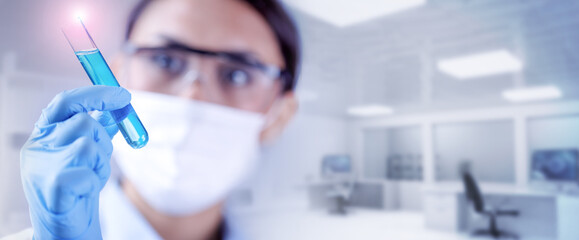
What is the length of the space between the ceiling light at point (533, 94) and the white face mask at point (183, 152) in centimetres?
123

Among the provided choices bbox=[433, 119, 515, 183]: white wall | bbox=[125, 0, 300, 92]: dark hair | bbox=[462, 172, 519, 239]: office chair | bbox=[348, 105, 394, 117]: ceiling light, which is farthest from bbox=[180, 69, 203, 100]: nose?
bbox=[462, 172, 519, 239]: office chair

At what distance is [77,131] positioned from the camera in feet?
1.27

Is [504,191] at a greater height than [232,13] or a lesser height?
lesser

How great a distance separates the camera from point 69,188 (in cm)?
36

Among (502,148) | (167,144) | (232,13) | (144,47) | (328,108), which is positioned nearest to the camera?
(167,144)

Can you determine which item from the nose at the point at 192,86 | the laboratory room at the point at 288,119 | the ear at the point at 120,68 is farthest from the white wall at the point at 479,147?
the ear at the point at 120,68

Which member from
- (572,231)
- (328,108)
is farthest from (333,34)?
(572,231)

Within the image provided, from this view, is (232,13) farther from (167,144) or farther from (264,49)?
(167,144)

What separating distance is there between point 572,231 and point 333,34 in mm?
1267

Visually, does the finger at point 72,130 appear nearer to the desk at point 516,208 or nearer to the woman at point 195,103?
the woman at point 195,103

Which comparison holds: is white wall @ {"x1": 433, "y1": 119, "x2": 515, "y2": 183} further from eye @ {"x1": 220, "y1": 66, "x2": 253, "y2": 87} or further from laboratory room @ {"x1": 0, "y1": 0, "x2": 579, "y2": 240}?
eye @ {"x1": 220, "y1": 66, "x2": 253, "y2": 87}

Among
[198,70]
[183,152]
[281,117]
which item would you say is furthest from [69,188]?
[281,117]

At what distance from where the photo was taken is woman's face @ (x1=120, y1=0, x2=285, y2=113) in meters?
0.94

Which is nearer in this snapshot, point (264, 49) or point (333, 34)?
point (264, 49)
